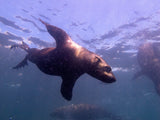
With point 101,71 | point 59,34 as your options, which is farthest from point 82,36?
point 101,71

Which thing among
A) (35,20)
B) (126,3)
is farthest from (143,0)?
(35,20)

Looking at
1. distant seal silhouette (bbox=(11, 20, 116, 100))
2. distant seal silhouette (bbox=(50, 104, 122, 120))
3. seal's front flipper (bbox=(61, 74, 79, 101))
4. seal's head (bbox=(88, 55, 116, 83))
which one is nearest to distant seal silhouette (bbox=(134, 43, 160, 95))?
distant seal silhouette (bbox=(50, 104, 122, 120))

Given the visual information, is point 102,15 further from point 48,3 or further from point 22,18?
point 22,18

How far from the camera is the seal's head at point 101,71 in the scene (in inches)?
140

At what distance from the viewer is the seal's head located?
11.7 ft

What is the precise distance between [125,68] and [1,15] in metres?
20.8

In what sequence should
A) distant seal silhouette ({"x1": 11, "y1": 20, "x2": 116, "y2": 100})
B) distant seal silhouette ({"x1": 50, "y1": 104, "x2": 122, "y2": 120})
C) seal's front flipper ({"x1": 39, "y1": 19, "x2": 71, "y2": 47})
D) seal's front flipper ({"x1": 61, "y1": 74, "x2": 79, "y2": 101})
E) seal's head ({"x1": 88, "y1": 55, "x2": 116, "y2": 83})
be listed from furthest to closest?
distant seal silhouette ({"x1": 50, "y1": 104, "x2": 122, "y2": 120}) < seal's front flipper ({"x1": 39, "y1": 19, "x2": 71, "y2": 47}) < seal's front flipper ({"x1": 61, "y1": 74, "x2": 79, "y2": 101}) < distant seal silhouette ({"x1": 11, "y1": 20, "x2": 116, "y2": 100}) < seal's head ({"x1": 88, "y1": 55, "x2": 116, "y2": 83})

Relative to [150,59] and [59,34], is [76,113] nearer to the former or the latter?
[150,59]

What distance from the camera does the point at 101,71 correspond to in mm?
3674

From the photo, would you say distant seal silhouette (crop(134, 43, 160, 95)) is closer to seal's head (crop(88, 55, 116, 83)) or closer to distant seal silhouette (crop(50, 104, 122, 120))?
distant seal silhouette (crop(50, 104, 122, 120))

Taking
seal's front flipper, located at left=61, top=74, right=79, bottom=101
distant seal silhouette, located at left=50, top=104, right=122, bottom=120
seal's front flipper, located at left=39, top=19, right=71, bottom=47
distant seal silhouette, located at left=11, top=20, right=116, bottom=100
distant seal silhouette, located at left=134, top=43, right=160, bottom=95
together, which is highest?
seal's front flipper, located at left=39, top=19, right=71, bottom=47

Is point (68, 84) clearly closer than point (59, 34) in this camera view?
Yes

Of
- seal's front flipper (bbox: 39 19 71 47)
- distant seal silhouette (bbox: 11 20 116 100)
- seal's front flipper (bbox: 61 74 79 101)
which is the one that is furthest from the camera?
seal's front flipper (bbox: 39 19 71 47)

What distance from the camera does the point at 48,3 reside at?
12.0m
